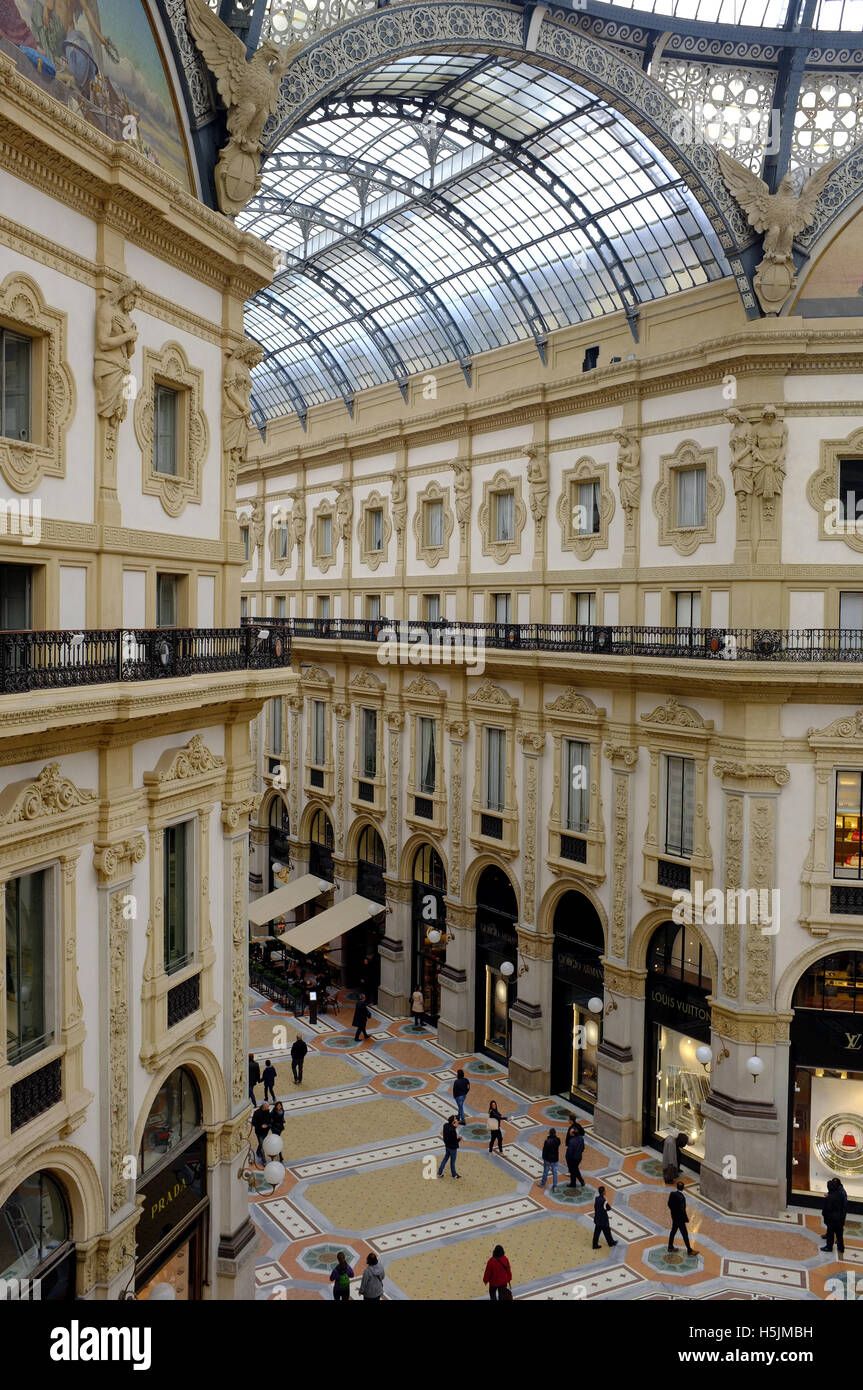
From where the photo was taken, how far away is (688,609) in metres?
25.2

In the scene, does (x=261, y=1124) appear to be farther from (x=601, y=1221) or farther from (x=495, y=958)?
(x=495, y=958)

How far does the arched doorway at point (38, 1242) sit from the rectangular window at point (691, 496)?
1875 cm

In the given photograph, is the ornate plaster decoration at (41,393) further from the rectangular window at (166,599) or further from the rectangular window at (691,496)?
the rectangular window at (691,496)

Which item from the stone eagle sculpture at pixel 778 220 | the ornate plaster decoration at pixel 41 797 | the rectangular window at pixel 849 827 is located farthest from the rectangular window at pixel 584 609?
the ornate plaster decoration at pixel 41 797

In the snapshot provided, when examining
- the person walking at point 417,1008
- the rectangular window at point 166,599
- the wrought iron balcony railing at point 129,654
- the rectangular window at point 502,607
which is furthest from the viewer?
the person walking at point 417,1008

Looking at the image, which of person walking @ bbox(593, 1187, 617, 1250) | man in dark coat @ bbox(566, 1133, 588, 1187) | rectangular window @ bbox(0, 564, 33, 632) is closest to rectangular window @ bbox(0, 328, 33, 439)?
rectangular window @ bbox(0, 564, 33, 632)

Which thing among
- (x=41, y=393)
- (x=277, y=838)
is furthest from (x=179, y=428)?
(x=277, y=838)

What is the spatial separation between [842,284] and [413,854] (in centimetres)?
1999

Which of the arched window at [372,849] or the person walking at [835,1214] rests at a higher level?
the arched window at [372,849]

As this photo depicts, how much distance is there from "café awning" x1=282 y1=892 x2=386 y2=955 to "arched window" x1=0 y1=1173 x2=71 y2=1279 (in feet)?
65.3

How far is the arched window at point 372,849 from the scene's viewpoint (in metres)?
36.1

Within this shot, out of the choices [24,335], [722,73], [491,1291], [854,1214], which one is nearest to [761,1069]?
[854,1214]

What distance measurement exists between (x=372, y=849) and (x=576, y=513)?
14.2 metres

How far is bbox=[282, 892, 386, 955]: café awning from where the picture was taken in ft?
110
